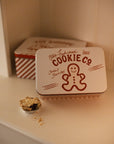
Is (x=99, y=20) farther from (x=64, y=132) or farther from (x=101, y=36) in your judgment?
(x=64, y=132)

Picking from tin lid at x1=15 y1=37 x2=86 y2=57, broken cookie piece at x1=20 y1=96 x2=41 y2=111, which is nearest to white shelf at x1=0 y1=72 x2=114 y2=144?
broken cookie piece at x1=20 y1=96 x2=41 y2=111

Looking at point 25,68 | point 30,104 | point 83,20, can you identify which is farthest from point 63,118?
point 83,20

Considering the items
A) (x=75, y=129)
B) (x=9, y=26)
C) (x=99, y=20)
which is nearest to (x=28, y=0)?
(x=9, y=26)

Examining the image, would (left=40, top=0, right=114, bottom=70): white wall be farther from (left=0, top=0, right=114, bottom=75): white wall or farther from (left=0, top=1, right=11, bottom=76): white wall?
(left=0, top=1, right=11, bottom=76): white wall

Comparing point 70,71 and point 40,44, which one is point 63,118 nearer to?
point 70,71

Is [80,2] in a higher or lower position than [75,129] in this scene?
higher

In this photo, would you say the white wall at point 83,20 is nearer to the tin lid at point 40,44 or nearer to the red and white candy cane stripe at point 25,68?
the tin lid at point 40,44
